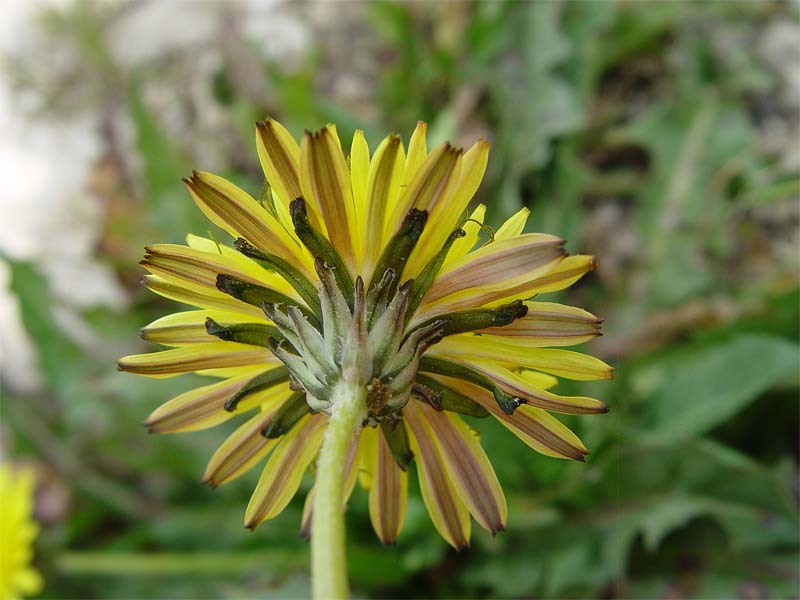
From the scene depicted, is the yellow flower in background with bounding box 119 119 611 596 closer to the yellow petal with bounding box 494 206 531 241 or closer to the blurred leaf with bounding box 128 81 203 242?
the yellow petal with bounding box 494 206 531 241

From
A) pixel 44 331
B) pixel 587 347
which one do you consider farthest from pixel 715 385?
pixel 44 331

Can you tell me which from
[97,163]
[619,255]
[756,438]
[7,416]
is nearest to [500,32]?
[619,255]

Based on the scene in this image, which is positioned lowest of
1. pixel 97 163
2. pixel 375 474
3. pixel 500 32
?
pixel 375 474

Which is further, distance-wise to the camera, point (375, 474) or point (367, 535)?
point (367, 535)

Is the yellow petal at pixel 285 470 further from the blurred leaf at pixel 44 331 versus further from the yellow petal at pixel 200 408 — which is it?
the blurred leaf at pixel 44 331

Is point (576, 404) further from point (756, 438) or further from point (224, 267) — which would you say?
point (756, 438)

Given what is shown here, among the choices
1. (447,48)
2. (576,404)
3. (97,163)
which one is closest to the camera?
(576,404)

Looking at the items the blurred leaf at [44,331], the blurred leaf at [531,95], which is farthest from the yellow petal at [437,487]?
the blurred leaf at [44,331]

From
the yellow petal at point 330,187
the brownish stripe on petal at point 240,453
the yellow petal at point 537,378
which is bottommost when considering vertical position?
the brownish stripe on petal at point 240,453

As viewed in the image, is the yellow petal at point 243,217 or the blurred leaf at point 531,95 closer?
the yellow petal at point 243,217
